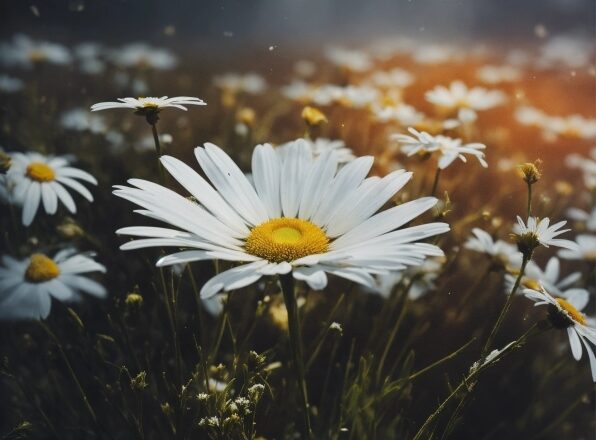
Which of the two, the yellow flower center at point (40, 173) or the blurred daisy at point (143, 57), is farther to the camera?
the blurred daisy at point (143, 57)

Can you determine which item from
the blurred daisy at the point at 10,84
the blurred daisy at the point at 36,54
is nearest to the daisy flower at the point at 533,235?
the blurred daisy at the point at 10,84

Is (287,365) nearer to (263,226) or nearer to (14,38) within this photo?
(263,226)

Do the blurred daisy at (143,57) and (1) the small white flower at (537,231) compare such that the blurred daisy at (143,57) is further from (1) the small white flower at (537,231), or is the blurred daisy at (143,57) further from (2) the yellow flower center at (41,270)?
(1) the small white flower at (537,231)

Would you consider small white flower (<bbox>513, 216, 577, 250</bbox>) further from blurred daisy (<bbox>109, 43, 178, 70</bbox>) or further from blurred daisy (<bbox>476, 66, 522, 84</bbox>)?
blurred daisy (<bbox>109, 43, 178, 70</bbox>)

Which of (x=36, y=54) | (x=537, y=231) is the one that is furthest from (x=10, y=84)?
(x=537, y=231)

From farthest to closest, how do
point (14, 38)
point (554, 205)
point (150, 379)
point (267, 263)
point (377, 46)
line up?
point (377, 46), point (14, 38), point (554, 205), point (150, 379), point (267, 263)

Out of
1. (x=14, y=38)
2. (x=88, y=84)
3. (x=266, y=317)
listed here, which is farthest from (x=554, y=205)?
(x=14, y=38)
